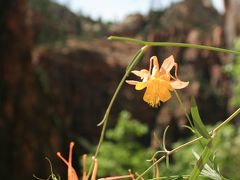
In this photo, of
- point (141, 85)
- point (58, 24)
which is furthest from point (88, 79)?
point (141, 85)

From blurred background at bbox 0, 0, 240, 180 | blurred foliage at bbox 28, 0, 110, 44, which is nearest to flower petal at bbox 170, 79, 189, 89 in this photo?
blurred background at bbox 0, 0, 240, 180

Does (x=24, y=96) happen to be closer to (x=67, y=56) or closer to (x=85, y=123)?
(x=85, y=123)

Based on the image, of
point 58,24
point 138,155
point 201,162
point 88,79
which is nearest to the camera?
point 201,162

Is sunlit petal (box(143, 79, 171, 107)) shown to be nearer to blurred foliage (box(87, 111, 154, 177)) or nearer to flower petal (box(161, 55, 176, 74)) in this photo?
flower petal (box(161, 55, 176, 74))

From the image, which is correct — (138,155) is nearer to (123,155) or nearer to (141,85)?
(123,155)

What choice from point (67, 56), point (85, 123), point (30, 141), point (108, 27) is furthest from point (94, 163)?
point (108, 27)

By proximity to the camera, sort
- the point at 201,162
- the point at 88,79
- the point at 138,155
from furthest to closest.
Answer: the point at 88,79
the point at 138,155
the point at 201,162

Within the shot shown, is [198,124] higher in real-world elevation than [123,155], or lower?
higher

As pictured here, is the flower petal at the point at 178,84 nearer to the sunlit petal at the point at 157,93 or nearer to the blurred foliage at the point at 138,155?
the sunlit petal at the point at 157,93
